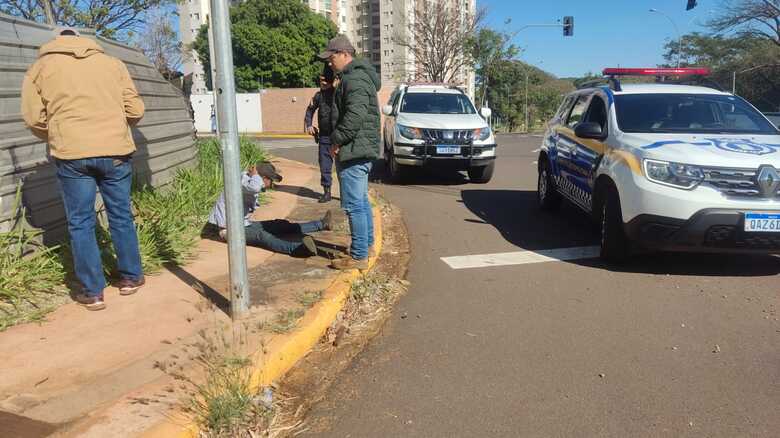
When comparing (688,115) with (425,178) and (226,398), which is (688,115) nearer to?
(226,398)

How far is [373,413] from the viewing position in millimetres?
3104

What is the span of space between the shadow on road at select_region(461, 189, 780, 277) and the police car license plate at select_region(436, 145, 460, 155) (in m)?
0.73

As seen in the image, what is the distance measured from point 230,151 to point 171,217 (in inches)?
101

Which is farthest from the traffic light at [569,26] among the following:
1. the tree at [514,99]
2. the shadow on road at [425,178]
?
the shadow on road at [425,178]

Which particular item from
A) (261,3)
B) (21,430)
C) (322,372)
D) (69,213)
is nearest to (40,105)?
(69,213)

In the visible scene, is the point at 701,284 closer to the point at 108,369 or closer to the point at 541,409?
the point at 541,409

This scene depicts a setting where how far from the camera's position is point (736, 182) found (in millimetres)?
4957

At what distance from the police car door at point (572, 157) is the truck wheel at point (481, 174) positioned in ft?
10.8

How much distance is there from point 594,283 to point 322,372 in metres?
2.68

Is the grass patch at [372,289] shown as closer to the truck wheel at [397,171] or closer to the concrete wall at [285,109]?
the truck wheel at [397,171]

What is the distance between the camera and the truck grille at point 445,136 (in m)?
10.8

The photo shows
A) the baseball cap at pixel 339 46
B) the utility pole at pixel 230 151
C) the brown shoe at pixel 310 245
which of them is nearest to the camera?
the utility pole at pixel 230 151

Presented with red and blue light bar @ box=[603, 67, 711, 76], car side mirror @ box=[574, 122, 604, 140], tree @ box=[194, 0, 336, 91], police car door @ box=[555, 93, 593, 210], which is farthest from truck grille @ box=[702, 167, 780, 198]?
tree @ box=[194, 0, 336, 91]

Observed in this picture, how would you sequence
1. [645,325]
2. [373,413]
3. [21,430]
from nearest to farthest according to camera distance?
[21,430] → [373,413] → [645,325]
